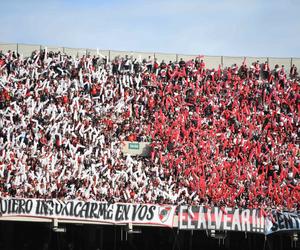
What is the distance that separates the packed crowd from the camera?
77.8ft

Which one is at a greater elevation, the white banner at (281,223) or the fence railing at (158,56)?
the fence railing at (158,56)

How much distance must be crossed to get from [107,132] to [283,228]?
7676 millimetres

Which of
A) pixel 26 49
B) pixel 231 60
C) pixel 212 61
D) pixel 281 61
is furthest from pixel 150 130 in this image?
pixel 281 61

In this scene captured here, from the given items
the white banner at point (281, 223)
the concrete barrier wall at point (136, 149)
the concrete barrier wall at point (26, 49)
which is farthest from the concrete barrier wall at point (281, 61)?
the concrete barrier wall at point (26, 49)

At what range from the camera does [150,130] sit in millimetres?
26516

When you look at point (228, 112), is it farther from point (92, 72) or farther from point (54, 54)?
point (54, 54)

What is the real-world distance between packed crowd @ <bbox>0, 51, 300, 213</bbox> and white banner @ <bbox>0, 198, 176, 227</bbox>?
3.42ft

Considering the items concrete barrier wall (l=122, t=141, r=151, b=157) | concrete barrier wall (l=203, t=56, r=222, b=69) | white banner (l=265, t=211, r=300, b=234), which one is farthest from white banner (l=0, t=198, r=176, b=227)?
concrete barrier wall (l=203, t=56, r=222, b=69)

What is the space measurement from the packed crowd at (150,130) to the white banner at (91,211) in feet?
3.42

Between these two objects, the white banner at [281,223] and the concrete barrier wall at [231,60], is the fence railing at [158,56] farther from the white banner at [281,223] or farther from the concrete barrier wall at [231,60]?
the white banner at [281,223]

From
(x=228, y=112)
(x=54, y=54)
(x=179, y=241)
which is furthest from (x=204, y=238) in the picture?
(x=54, y=54)

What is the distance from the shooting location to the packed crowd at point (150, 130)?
2372cm

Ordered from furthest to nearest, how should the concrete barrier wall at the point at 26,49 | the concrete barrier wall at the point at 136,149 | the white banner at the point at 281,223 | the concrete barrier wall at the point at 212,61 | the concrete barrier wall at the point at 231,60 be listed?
the concrete barrier wall at the point at 231,60, the concrete barrier wall at the point at 212,61, the concrete barrier wall at the point at 26,49, the concrete barrier wall at the point at 136,149, the white banner at the point at 281,223

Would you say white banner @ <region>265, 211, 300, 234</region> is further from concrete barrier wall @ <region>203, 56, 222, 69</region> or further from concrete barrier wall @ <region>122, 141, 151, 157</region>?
concrete barrier wall @ <region>203, 56, 222, 69</region>
